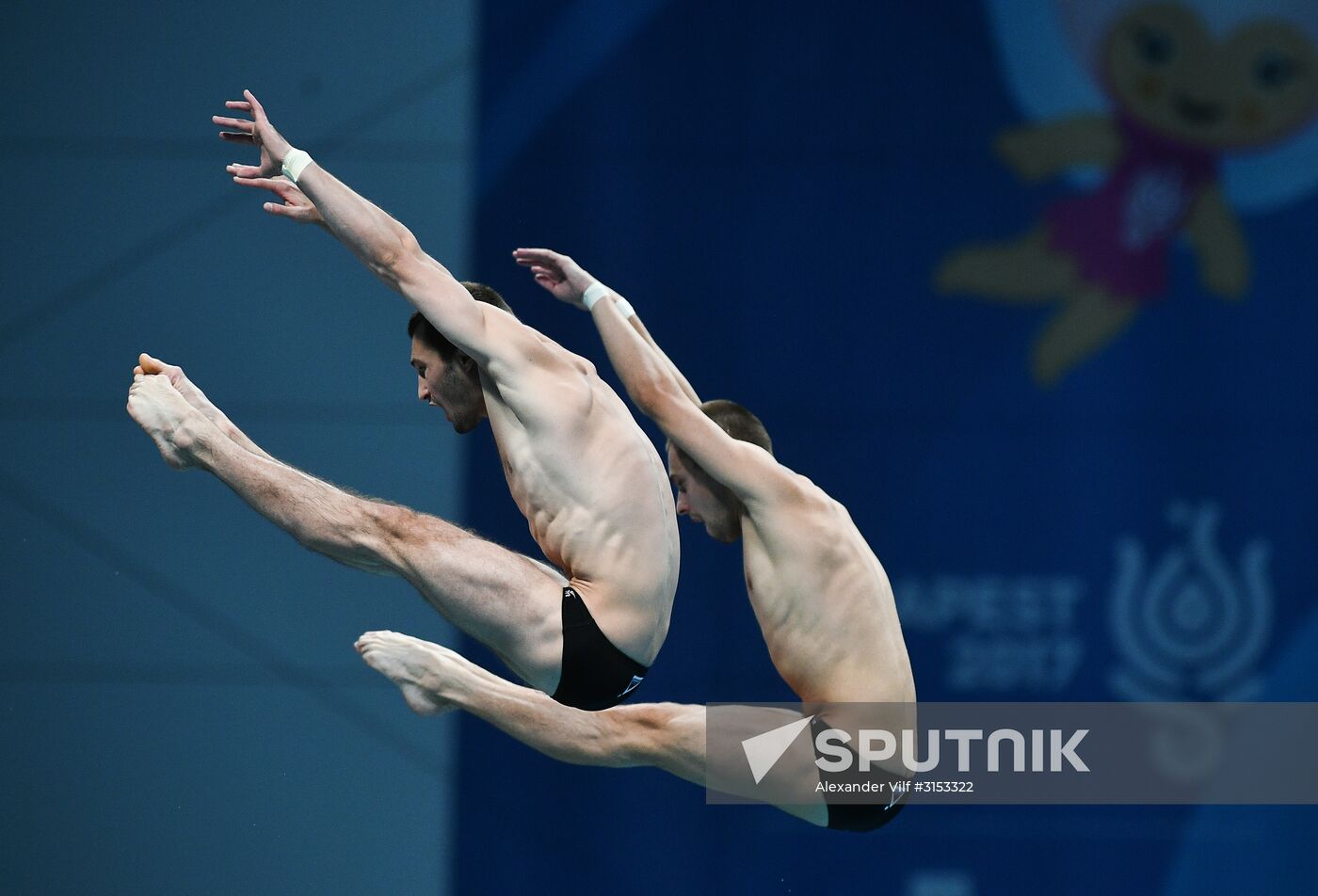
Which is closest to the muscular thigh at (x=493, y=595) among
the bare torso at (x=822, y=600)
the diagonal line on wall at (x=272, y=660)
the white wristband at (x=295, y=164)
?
the bare torso at (x=822, y=600)

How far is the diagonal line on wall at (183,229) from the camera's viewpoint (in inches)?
288

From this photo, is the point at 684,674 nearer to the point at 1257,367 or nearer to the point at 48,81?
the point at 1257,367

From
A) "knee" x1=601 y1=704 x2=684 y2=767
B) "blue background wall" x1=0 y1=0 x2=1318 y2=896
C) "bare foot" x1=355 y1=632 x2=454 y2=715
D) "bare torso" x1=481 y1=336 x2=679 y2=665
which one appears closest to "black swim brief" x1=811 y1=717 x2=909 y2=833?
"knee" x1=601 y1=704 x2=684 y2=767

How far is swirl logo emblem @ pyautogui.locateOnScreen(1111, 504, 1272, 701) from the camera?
7.23 m

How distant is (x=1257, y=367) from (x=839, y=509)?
2968mm

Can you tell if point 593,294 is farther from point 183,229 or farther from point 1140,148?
point 1140,148

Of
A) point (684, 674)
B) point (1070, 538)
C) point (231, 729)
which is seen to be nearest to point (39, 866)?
point (231, 729)

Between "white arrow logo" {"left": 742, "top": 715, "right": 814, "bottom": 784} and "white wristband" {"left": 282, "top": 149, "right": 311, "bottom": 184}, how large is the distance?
2.32m

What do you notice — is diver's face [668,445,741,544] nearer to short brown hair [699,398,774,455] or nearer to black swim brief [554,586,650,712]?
short brown hair [699,398,774,455]

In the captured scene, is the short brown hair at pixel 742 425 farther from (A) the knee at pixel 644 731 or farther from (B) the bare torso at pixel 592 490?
(A) the knee at pixel 644 731

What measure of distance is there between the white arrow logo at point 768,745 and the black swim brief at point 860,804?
7 centimetres

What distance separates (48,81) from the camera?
7410mm

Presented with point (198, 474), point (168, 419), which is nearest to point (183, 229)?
point (198, 474)

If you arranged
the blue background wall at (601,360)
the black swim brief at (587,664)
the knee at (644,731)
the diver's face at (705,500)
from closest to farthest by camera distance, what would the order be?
1. the black swim brief at (587,664)
2. the diver's face at (705,500)
3. the knee at (644,731)
4. the blue background wall at (601,360)
